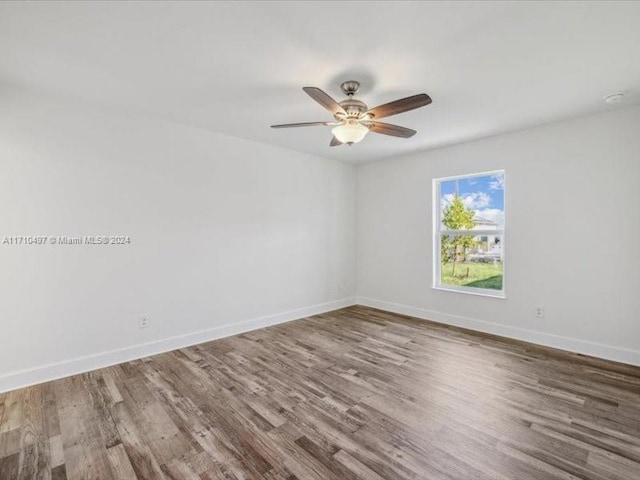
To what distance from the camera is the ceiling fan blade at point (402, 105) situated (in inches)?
81.1

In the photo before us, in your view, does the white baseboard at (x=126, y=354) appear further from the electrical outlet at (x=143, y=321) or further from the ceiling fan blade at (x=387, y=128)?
the ceiling fan blade at (x=387, y=128)

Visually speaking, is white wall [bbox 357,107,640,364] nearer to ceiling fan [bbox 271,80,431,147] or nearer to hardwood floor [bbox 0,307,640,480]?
hardwood floor [bbox 0,307,640,480]

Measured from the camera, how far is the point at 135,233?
318cm

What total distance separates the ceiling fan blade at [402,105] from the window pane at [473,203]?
7.51 ft

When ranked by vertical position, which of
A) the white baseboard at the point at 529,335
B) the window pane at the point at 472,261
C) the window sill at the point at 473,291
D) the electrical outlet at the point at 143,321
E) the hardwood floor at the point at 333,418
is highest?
the window pane at the point at 472,261

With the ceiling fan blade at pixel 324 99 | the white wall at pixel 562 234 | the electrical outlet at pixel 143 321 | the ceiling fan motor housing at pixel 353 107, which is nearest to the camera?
the ceiling fan blade at pixel 324 99

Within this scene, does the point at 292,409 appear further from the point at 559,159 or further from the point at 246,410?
the point at 559,159

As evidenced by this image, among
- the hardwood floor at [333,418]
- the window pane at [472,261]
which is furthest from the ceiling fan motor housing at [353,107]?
the window pane at [472,261]

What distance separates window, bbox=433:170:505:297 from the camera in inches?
155

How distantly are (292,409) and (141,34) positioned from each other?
264 cm

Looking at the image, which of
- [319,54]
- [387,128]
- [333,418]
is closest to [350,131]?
[387,128]

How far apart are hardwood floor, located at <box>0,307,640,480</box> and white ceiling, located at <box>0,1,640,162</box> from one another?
96.4 inches

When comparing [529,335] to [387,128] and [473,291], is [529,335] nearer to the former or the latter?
[473,291]

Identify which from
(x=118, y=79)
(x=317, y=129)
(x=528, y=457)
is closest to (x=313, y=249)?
(x=317, y=129)
